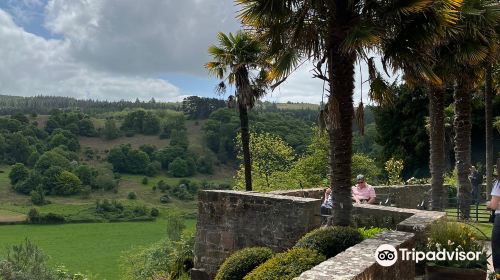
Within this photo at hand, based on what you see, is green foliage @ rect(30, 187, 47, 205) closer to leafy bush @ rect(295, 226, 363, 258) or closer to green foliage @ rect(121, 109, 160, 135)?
green foliage @ rect(121, 109, 160, 135)

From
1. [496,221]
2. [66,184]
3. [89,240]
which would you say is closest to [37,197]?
[66,184]

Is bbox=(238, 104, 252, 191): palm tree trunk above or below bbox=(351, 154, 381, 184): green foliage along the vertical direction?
above

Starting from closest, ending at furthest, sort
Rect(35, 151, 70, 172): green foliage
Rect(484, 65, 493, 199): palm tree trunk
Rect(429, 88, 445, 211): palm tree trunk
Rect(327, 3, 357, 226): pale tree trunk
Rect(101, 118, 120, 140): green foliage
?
Rect(327, 3, 357, 226): pale tree trunk < Rect(429, 88, 445, 211): palm tree trunk < Rect(484, 65, 493, 199): palm tree trunk < Rect(35, 151, 70, 172): green foliage < Rect(101, 118, 120, 140): green foliage

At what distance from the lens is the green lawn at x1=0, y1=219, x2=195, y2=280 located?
7219 cm

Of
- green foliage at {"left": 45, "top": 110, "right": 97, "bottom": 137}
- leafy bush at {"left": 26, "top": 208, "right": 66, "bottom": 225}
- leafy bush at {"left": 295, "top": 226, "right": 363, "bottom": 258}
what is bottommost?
leafy bush at {"left": 26, "top": 208, "right": 66, "bottom": 225}

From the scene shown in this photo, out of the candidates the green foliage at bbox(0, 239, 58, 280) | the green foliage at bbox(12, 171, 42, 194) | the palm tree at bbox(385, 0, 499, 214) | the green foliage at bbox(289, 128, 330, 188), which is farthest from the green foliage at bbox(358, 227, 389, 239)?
the green foliage at bbox(12, 171, 42, 194)

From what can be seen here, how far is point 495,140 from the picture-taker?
128ft

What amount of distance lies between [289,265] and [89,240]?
82554mm

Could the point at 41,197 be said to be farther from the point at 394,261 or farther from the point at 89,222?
the point at 394,261

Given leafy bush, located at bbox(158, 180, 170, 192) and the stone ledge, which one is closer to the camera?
the stone ledge

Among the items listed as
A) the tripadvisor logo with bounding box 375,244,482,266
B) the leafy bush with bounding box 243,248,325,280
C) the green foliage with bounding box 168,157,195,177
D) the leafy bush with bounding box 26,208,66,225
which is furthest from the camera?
the green foliage with bounding box 168,157,195,177

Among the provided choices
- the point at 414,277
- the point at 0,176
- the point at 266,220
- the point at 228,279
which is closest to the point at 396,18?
the point at 414,277

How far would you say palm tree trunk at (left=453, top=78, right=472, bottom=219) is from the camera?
577 inches

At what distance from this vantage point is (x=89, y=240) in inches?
3317
